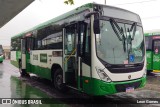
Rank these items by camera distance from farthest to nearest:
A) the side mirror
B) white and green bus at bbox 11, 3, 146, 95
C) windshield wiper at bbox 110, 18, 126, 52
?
1. windshield wiper at bbox 110, 18, 126, 52
2. white and green bus at bbox 11, 3, 146, 95
3. the side mirror

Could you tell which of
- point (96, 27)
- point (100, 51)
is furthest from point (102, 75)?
point (96, 27)

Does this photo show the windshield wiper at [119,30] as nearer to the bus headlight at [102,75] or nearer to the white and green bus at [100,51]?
the white and green bus at [100,51]

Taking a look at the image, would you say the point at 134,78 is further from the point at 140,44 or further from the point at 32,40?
the point at 32,40

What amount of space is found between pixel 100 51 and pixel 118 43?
0.77m

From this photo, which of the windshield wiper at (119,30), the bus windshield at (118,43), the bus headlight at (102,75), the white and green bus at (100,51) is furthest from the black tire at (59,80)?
the windshield wiper at (119,30)

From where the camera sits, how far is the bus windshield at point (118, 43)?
695 cm

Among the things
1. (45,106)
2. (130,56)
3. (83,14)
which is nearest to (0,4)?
(83,14)

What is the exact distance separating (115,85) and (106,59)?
88cm

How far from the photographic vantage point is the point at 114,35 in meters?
7.21

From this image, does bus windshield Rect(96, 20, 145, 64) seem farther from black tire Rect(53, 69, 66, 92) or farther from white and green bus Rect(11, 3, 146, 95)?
Result: black tire Rect(53, 69, 66, 92)

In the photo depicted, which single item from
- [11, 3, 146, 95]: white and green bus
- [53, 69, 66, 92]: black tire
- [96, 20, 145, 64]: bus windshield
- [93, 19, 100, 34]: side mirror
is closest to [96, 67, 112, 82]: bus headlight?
[11, 3, 146, 95]: white and green bus

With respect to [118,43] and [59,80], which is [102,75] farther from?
[59,80]

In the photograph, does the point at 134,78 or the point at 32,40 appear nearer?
the point at 134,78

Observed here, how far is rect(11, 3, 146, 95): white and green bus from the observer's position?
6.83 metres
